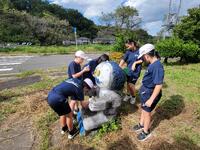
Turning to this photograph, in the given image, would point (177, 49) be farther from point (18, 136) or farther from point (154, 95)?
point (18, 136)

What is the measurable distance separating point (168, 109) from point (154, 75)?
2005mm

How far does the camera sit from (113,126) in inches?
190

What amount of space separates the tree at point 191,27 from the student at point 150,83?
1042 centimetres

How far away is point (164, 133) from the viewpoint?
4.73m

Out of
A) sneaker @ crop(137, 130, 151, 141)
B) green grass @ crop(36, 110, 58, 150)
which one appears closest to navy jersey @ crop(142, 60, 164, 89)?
sneaker @ crop(137, 130, 151, 141)

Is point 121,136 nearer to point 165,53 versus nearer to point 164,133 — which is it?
point 164,133

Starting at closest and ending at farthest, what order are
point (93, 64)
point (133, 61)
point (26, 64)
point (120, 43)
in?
point (93, 64), point (133, 61), point (120, 43), point (26, 64)

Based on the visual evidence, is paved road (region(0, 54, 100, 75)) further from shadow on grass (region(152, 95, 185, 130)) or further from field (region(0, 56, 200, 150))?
shadow on grass (region(152, 95, 185, 130))

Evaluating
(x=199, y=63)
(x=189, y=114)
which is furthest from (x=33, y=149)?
(x=199, y=63)

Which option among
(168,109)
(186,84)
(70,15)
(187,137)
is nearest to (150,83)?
(187,137)

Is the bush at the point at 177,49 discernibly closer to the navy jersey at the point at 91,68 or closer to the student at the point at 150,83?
the navy jersey at the point at 91,68

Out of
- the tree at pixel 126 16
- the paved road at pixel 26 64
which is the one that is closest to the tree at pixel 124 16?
the tree at pixel 126 16

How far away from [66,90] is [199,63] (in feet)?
35.9

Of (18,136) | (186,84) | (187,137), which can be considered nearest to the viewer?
(187,137)
